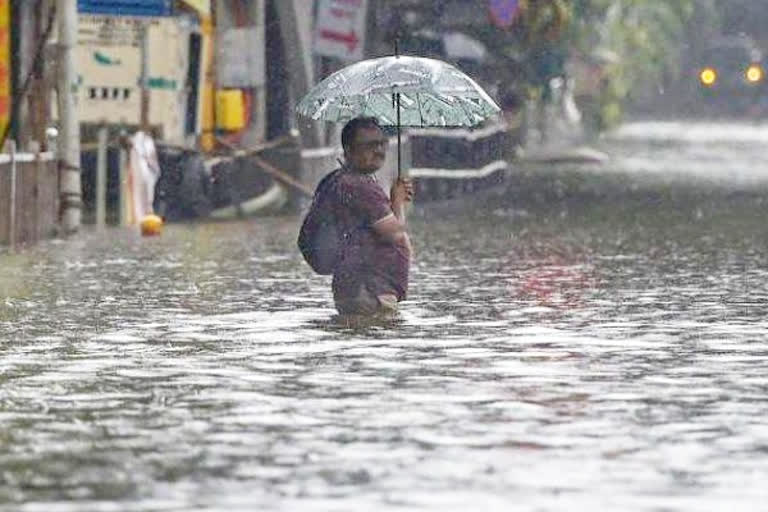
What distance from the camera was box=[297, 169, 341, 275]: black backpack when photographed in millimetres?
17688

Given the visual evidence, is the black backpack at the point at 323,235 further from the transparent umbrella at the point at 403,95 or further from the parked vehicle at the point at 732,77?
the parked vehicle at the point at 732,77

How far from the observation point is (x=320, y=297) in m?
19.8

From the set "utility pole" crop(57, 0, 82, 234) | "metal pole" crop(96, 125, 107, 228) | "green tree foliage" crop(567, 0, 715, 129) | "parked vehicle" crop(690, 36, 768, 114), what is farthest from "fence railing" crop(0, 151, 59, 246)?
"parked vehicle" crop(690, 36, 768, 114)

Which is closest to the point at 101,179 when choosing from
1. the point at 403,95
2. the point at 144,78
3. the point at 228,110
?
the point at 144,78

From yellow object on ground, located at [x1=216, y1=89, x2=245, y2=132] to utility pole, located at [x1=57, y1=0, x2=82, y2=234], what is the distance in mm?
7741

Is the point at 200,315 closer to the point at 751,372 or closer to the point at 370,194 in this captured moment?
the point at 370,194

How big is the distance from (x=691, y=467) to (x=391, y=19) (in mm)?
31701

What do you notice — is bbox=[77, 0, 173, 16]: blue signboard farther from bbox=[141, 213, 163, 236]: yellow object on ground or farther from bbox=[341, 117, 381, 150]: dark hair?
bbox=[341, 117, 381, 150]: dark hair

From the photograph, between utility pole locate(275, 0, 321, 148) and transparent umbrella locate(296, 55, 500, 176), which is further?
utility pole locate(275, 0, 321, 148)

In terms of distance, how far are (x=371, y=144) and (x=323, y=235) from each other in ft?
2.09

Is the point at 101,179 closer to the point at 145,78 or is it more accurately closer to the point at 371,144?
the point at 145,78

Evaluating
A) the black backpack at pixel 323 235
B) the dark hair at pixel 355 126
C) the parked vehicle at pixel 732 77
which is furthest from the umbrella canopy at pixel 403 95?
the parked vehicle at pixel 732 77

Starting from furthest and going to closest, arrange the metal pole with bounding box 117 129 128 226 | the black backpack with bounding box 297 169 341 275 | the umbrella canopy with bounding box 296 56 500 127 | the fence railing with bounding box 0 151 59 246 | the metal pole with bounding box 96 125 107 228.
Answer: the metal pole with bounding box 117 129 128 226
the metal pole with bounding box 96 125 107 228
the fence railing with bounding box 0 151 59 246
the umbrella canopy with bounding box 296 56 500 127
the black backpack with bounding box 297 169 341 275

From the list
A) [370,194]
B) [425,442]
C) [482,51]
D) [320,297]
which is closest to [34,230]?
[320,297]
